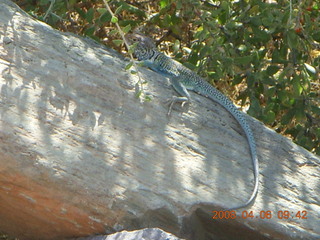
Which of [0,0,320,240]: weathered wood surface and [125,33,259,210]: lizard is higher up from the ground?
[125,33,259,210]: lizard

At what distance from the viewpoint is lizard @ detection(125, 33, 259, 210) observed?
13.1ft

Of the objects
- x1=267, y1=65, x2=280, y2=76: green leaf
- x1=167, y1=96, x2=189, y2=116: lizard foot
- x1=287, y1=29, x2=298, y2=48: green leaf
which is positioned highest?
x1=287, y1=29, x2=298, y2=48: green leaf

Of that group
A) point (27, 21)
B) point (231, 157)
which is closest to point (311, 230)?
point (231, 157)

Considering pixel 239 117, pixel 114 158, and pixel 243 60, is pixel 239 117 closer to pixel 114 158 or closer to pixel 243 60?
pixel 243 60

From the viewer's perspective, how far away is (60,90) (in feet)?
12.5

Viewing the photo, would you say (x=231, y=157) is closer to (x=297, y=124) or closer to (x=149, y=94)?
(x=149, y=94)

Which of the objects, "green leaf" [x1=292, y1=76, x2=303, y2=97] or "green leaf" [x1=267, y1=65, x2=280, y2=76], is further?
"green leaf" [x1=267, y1=65, x2=280, y2=76]

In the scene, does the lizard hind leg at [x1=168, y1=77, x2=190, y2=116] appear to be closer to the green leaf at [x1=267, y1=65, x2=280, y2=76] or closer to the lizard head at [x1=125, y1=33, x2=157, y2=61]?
the lizard head at [x1=125, y1=33, x2=157, y2=61]
